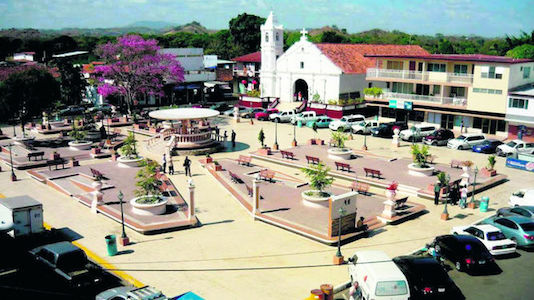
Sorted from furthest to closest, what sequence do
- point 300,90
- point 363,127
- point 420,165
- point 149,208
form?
point 300,90 → point 363,127 → point 420,165 → point 149,208

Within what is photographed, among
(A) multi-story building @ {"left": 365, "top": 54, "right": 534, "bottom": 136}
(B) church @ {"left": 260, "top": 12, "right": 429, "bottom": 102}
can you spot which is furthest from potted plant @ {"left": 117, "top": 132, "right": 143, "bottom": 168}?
(B) church @ {"left": 260, "top": 12, "right": 429, "bottom": 102}

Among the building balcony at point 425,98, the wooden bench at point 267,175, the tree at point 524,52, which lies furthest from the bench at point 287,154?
the tree at point 524,52

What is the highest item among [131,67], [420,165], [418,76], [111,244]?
[131,67]

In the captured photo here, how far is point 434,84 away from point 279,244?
3498 centimetres

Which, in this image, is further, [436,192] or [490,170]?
[490,170]

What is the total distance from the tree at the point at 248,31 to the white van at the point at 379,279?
103180mm

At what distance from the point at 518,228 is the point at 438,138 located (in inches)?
896

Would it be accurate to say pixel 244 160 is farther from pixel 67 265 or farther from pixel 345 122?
pixel 67 265

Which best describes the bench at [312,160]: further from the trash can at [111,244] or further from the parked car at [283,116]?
the parked car at [283,116]

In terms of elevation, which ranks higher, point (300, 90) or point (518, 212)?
point (300, 90)

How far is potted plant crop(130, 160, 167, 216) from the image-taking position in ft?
84.5

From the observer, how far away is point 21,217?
72.2 ft

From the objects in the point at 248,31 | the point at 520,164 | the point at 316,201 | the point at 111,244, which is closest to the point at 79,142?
Result: the point at 111,244

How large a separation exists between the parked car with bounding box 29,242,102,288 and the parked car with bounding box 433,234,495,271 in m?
13.6
